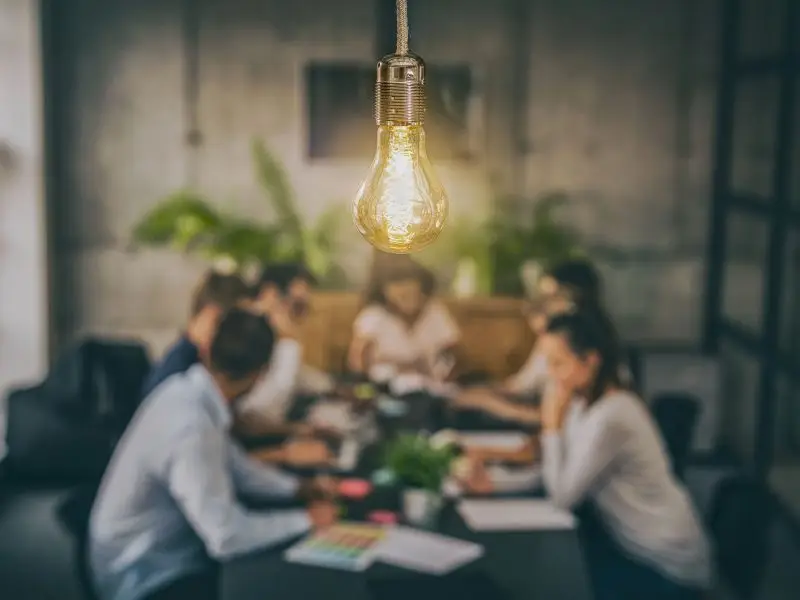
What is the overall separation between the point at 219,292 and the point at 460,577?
182 centimetres

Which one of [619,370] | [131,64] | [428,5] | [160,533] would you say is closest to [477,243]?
[428,5]

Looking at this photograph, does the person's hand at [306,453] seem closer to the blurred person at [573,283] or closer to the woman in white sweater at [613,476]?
the woman in white sweater at [613,476]

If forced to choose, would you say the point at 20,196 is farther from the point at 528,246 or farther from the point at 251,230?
the point at 528,246

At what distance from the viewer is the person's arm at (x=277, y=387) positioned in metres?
5.47

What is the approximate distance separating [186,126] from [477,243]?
1994 millimetres

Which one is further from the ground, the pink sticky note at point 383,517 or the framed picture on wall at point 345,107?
the framed picture on wall at point 345,107

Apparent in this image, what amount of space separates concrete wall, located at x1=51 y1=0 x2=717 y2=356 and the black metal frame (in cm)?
24

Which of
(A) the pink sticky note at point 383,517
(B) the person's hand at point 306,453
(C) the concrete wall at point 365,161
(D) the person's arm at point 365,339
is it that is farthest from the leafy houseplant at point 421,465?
(C) the concrete wall at point 365,161

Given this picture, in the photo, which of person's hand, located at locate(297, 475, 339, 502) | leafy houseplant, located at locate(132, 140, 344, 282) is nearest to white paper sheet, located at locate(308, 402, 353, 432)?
person's hand, located at locate(297, 475, 339, 502)

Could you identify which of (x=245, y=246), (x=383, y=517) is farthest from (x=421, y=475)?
(x=245, y=246)

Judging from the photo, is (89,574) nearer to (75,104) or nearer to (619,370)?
(619,370)

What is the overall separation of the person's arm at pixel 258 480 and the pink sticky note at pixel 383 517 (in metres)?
0.30

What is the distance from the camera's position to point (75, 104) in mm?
7594

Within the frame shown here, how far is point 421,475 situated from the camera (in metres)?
4.07
